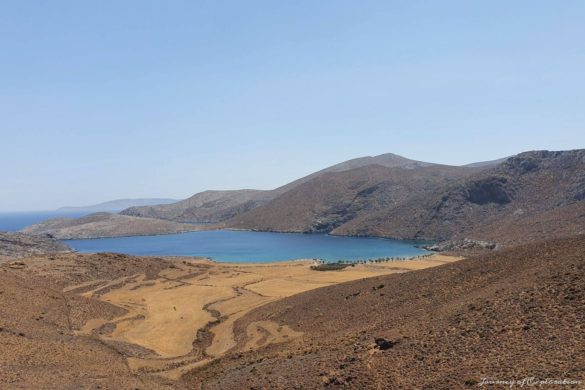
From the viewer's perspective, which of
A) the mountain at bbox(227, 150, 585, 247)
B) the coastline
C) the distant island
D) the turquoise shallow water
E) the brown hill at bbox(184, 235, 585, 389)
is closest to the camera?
the brown hill at bbox(184, 235, 585, 389)

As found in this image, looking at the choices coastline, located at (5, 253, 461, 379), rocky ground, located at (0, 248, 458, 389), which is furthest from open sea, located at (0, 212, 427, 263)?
rocky ground, located at (0, 248, 458, 389)

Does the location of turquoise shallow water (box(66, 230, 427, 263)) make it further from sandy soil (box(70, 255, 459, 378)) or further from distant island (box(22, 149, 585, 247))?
sandy soil (box(70, 255, 459, 378))

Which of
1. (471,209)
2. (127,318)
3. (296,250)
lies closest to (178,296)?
(127,318)

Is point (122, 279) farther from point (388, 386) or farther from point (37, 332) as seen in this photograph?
point (388, 386)

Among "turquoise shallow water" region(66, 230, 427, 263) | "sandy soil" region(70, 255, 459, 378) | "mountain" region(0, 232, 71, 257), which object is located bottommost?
"turquoise shallow water" region(66, 230, 427, 263)

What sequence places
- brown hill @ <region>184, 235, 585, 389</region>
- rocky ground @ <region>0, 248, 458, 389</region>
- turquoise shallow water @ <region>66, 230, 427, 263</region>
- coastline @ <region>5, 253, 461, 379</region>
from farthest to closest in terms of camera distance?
turquoise shallow water @ <region>66, 230, 427, 263</region>
coastline @ <region>5, 253, 461, 379</region>
rocky ground @ <region>0, 248, 458, 389</region>
brown hill @ <region>184, 235, 585, 389</region>

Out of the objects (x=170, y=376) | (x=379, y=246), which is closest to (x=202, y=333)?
(x=170, y=376)

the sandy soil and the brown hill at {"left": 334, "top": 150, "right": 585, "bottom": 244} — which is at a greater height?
the brown hill at {"left": 334, "top": 150, "right": 585, "bottom": 244}

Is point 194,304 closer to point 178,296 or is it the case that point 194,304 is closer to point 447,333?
point 178,296
